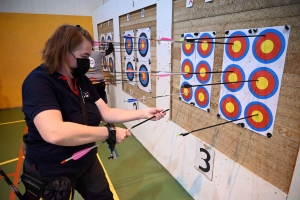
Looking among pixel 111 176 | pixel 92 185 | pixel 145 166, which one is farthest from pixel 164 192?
pixel 92 185

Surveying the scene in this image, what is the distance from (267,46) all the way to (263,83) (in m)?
0.17

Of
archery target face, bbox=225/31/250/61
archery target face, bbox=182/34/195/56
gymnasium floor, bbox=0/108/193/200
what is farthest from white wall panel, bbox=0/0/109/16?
archery target face, bbox=225/31/250/61

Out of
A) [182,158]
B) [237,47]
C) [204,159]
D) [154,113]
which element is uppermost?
[237,47]

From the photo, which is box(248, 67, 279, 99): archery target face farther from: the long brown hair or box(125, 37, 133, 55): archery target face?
box(125, 37, 133, 55): archery target face

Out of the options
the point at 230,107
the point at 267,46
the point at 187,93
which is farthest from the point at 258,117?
the point at 187,93

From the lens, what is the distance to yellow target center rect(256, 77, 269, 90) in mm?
933

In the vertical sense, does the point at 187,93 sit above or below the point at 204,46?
below

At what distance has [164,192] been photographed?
1.69 meters

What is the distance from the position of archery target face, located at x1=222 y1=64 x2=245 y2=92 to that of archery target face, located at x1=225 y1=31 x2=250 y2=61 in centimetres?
5

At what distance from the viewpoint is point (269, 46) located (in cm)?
89

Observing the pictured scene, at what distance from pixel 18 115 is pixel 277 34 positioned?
4206 mm

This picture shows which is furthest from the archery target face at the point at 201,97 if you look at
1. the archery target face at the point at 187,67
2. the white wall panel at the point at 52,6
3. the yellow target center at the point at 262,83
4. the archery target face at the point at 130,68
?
the white wall panel at the point at 52,6

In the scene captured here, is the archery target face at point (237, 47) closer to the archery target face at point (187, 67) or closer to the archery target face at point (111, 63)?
the archery target face at point (187, 67)

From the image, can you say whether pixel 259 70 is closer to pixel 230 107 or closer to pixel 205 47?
pixel 230 107
